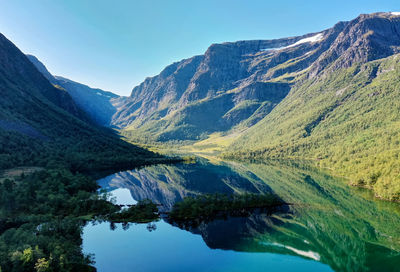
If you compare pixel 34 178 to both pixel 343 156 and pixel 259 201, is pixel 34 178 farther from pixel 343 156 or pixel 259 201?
pixel 343 156

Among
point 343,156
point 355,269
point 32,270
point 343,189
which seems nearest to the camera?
point 32,270

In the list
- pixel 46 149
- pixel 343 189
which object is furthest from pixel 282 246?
pixel 46 149

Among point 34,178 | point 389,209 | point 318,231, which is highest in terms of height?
point 389,209

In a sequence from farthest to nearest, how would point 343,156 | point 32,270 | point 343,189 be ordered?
point 343,156
point 343,189
point 32,270

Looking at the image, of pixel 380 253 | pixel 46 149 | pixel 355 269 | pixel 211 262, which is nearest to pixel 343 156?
pixel 380 253

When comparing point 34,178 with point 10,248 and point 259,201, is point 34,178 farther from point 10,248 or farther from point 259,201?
point 259,201

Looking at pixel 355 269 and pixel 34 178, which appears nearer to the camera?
pixel 355 269

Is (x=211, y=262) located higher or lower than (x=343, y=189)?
lower

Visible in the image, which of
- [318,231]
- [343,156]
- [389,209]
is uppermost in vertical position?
[343,156]

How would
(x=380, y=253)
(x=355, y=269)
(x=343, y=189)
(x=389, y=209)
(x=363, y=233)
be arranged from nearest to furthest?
(x=355, y=269) < (x=380, y=253) < (x=363, y=233) < (x=389, y=209) < (x=343, y=189)
